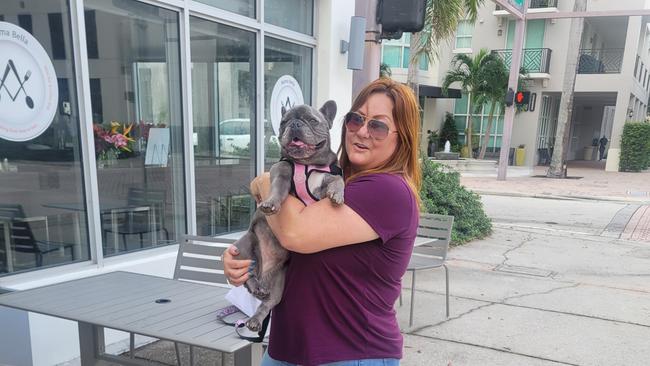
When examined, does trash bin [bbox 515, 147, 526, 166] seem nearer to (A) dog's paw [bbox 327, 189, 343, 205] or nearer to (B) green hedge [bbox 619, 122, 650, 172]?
(B) green hedge [bbox 619, 122, 650, 172]

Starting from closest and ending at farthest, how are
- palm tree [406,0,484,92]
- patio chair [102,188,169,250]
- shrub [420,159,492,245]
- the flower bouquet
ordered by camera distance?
1. the flower bouquet
2. patio chair [102,188,169,250]
3. shrub [420,159,492,245]
4. palm tree [406,0,484,92]

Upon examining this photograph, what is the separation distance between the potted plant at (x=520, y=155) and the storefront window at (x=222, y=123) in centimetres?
2006

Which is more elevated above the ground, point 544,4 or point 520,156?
point 544,4

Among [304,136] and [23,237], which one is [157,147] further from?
[304,136]

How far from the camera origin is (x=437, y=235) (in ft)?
14.9

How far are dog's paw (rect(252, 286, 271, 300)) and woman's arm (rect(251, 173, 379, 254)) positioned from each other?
0.25 metres

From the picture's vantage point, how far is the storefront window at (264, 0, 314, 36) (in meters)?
5.59

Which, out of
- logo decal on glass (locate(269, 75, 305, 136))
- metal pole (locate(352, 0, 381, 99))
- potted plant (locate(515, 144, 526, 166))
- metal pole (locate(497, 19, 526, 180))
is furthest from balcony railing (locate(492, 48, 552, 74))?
metal pole (locate(352, 0, 381, 99))

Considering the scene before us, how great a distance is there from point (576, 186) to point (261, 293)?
1598 cm

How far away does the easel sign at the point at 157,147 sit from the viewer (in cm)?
457

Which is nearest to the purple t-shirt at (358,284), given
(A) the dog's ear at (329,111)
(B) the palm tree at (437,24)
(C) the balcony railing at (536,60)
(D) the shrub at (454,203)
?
(A) the dog's ear at (329,111)

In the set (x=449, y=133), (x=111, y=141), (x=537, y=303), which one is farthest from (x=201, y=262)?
(x=449, y=133)

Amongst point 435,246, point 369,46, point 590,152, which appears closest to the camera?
point 435,246

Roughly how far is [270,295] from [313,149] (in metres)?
0.54
